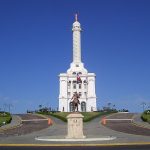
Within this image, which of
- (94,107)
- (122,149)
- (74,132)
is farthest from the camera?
(94,107)

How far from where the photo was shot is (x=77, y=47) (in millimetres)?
119750

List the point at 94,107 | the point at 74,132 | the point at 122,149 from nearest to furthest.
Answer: the point at 122,149 < the point at 74,132 < the point at 94,107

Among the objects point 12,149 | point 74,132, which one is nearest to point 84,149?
point 12,149

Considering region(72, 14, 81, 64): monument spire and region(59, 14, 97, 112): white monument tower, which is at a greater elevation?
region(72, 14, 81, 64): monument spire

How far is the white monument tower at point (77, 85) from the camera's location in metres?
120

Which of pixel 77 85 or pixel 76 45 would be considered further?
pixel 77 85

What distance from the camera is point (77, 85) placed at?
121375 millimetres

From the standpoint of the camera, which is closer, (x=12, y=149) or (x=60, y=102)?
(x=12, y=149)

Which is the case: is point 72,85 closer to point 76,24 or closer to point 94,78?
point 94,78

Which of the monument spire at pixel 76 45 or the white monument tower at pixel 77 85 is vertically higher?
the monument spire at pixel 76 45

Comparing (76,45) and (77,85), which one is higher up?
(76,45)

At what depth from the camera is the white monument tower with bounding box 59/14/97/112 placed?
120 meters

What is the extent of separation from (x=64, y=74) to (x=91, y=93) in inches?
402

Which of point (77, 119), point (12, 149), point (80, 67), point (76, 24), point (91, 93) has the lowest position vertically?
point (12, 149)
